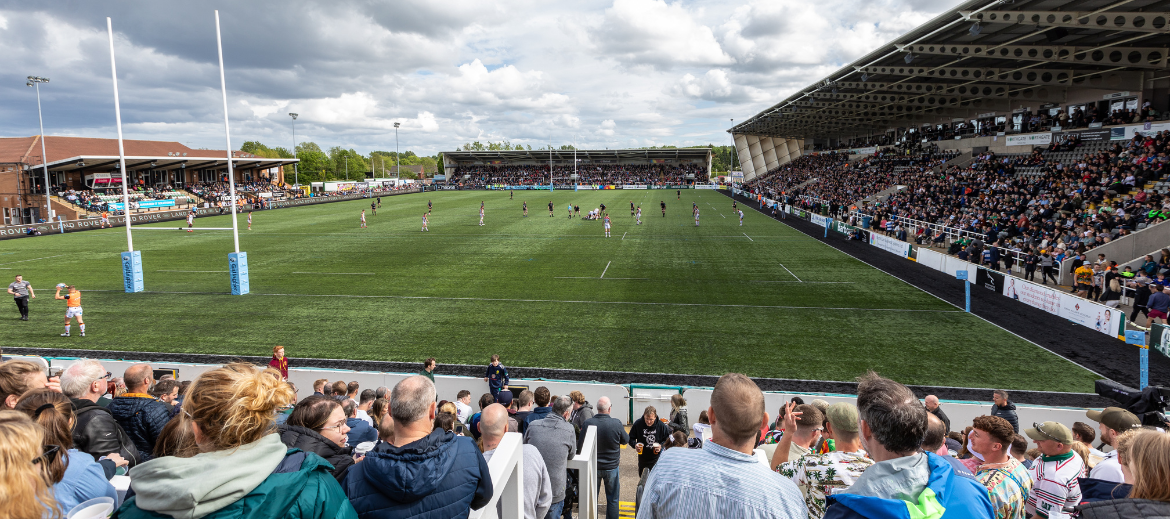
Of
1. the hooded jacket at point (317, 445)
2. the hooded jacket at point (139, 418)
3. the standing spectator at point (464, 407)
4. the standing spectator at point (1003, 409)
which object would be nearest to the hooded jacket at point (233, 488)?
the hooded jacket at point (317, 445)

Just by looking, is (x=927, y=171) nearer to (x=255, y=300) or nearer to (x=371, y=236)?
(x=371, y=236)

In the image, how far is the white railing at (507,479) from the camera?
2.89 meters

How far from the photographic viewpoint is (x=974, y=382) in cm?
1221

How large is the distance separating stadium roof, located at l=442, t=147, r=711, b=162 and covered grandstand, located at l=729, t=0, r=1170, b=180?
5075cm

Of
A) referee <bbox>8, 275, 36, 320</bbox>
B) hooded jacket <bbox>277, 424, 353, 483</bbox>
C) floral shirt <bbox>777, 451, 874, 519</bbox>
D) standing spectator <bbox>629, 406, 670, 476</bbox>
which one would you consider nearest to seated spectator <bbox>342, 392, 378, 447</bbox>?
hooded jacket <bbox>277, 424, 353, 483</bbox>

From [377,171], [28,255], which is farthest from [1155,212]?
[377,171]

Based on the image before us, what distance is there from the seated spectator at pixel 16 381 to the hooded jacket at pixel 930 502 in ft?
18.2

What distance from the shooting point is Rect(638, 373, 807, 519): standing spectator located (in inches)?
88.9

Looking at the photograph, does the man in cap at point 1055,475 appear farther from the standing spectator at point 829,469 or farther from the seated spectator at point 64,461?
the seated spectator at point 64,461

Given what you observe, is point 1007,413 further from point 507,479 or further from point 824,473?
point 507,479

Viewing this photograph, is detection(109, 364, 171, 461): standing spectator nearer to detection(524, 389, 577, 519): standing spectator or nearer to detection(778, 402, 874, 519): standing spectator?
detection(524, 389, 577, 519): standing spectator

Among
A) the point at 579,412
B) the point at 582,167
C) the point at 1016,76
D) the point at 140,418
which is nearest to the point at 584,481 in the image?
the point at 579,412

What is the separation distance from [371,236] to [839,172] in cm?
4606

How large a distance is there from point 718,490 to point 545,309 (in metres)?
16.1
